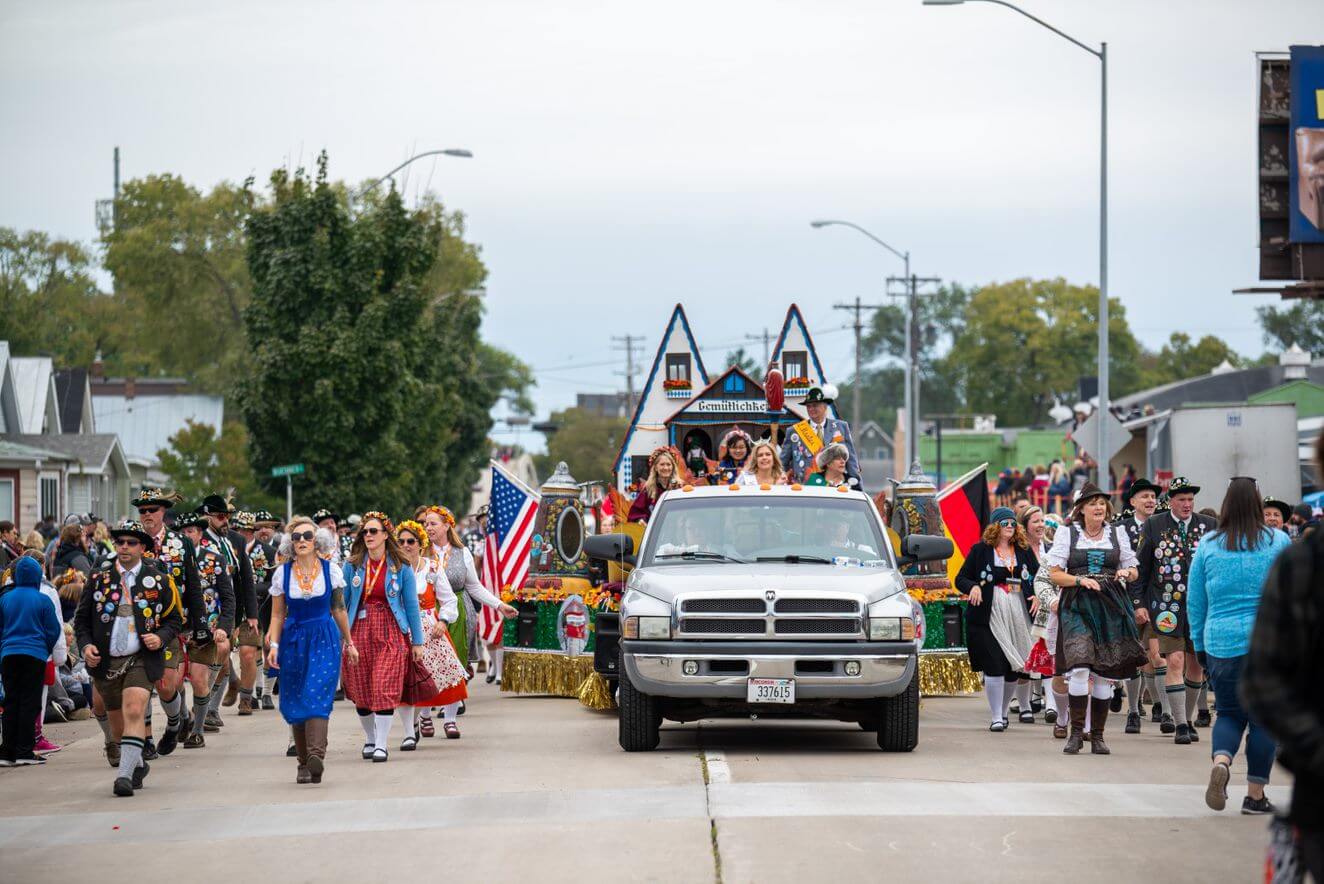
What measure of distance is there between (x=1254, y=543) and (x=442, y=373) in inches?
Answer: 1974

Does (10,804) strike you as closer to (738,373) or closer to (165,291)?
(738,373)

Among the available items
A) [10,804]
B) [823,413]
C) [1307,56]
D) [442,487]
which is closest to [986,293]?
[442,487]

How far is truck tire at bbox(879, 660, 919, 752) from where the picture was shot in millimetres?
13492

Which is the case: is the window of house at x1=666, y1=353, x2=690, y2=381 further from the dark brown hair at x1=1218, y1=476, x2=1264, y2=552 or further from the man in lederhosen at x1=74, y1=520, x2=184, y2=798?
the dark brown hair at x1=1218, y1=476, x2=1264, y2=552

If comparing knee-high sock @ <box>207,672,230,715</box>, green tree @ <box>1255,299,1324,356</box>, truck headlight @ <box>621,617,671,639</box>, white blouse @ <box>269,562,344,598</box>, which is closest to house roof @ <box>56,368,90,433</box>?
knee-high sock @ <box>207,672,230,715</box>

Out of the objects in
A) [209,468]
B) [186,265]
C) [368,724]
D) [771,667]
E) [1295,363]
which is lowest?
[368,724]

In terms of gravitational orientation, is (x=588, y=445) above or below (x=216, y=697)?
above

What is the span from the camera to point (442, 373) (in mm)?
59250

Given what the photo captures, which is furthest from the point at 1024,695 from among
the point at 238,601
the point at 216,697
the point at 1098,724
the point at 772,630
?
the point at 216,697

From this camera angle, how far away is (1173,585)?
15461 mm

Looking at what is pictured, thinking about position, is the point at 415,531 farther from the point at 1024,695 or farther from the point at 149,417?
the point at 149,417

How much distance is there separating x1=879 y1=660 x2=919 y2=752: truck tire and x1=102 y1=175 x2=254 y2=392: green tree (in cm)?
5930

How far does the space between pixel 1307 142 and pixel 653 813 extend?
18686mm

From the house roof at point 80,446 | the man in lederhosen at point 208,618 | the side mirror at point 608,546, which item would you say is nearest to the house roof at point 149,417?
the house roof at point 80,446
